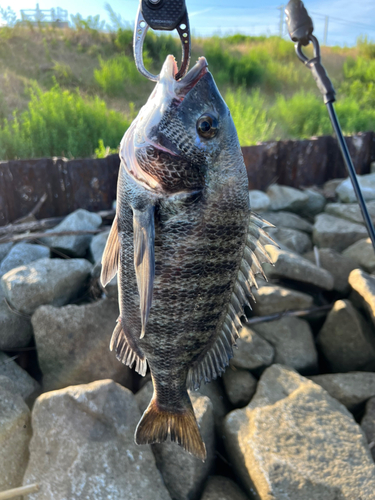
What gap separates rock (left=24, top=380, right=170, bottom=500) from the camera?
2023 mm

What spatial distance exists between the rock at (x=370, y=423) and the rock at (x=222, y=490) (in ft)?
3.17

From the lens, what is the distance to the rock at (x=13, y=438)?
221 cm

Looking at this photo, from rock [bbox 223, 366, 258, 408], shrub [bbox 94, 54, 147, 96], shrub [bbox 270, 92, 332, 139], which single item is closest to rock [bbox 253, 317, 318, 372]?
rock [bbox 223, 366, 258, 408]

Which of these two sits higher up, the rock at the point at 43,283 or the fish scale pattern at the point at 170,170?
the fish scale pattern at the point at 170,170

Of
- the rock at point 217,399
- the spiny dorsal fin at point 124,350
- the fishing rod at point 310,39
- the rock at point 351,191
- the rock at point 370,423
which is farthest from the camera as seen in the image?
the rock at point 351,191

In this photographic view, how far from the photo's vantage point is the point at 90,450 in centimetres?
214

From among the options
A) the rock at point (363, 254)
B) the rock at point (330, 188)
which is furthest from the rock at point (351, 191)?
the rock at point (363, 254)

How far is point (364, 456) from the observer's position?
2.25 m

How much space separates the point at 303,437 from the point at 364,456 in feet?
1.22

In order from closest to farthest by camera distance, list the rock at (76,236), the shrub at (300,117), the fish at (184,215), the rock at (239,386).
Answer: the fish at (184,215) < the rock at (239,386) < the rock at (76,236) < the shrub at (300,117)

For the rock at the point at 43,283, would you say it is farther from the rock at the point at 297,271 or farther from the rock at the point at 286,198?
the rock at the point at 286,198

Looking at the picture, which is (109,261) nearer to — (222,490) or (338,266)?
(222,490)

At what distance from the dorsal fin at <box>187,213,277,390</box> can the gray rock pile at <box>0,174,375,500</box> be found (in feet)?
2.93

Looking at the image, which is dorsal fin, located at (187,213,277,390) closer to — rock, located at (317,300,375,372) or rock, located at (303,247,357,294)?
rock, located at (317,300,375,372)
